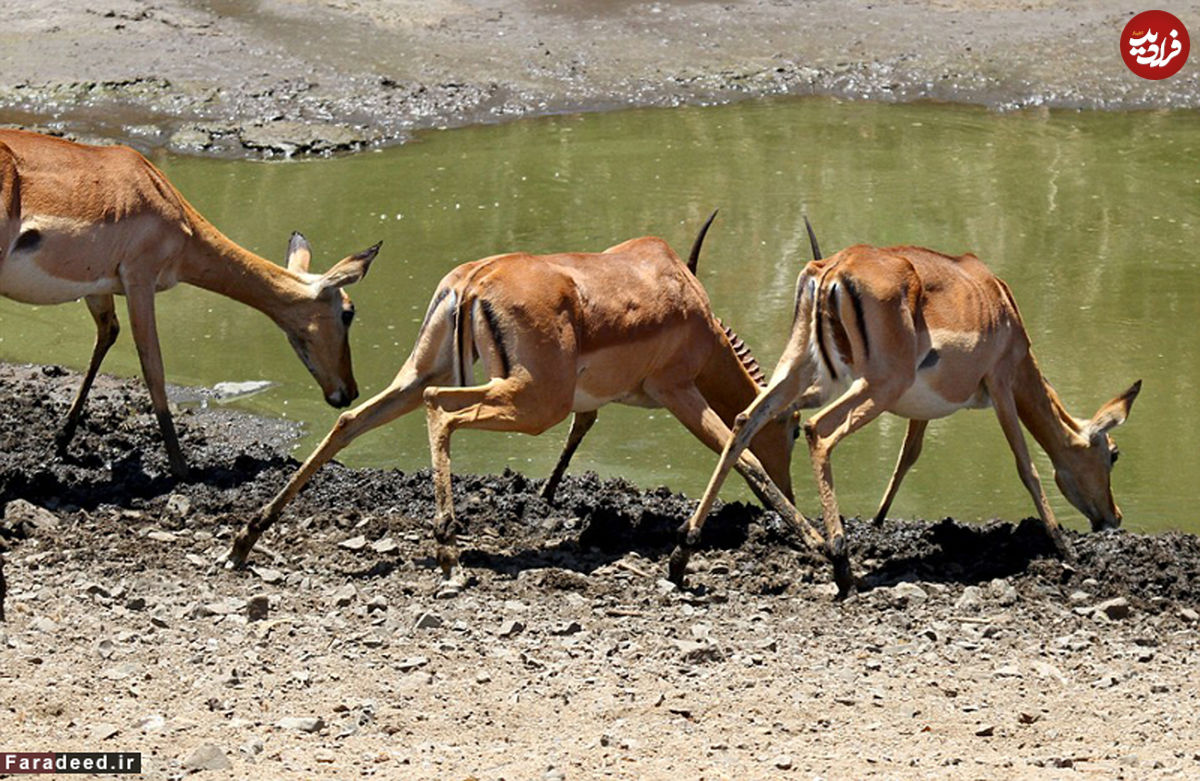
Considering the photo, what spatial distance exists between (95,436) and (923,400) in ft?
14.8

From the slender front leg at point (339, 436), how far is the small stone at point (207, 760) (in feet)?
7.07

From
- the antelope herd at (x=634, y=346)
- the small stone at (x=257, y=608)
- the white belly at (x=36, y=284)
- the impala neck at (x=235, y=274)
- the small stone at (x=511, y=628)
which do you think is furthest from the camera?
the impala neck at (x=235, y=274)

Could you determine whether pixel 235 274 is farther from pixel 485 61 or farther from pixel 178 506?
pixel 485 61

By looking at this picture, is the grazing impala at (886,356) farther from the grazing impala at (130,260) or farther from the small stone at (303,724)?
the grazing impala at (130,260)

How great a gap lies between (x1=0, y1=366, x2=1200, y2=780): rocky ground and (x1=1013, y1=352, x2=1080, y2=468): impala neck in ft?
2.14

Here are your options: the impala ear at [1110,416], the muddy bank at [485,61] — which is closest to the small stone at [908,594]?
the impala ear at [1110,416]

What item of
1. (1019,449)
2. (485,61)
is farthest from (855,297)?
(485,61)

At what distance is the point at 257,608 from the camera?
7500mm

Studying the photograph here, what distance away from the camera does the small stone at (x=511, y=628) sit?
24.1 feet

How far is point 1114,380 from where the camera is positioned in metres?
11.9

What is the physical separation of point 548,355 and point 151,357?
2.67 meters

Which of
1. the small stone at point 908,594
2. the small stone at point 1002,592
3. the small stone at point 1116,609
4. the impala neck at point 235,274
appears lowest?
the small stone at point 908,594

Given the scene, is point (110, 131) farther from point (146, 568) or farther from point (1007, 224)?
point (146, 568)

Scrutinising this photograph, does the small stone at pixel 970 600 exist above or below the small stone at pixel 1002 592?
below
